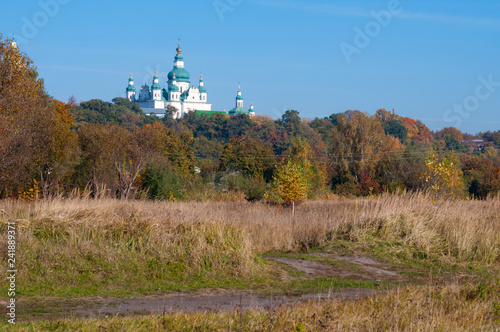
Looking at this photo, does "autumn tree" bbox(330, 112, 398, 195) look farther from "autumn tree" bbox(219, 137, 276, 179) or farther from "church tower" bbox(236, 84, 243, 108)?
"church tower" bbox(236, 84, 243, 108)

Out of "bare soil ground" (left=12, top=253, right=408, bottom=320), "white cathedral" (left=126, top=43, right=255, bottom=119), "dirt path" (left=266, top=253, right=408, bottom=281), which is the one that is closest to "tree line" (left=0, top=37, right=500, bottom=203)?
"dirt path" (left=266, top=253, right=408, bottom=281)

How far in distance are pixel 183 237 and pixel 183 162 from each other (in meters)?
46.0

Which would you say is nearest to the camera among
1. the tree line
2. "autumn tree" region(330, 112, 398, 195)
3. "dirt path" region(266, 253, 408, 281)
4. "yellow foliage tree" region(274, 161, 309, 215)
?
"dirt path" region(266, 253, 408, 281)

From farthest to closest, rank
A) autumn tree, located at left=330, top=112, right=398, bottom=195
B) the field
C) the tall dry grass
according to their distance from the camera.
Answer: autumn tree, located at left=330, top=112, right=398, bottom=195
the tall dry grass
the field

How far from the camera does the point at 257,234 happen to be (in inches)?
559

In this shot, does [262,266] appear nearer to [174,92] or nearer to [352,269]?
[352,269]

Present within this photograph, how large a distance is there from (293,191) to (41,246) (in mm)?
20190

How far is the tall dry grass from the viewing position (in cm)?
1015

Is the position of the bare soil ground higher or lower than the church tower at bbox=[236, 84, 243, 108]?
lower

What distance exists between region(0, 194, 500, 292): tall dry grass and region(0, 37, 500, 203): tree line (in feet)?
8.66

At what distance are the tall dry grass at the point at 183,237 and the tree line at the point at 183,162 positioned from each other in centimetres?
264

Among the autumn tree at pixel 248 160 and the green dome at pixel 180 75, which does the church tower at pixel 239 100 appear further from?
the autumn tree at pixel 248 160

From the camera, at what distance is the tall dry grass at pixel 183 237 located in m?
10.1

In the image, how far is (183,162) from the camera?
5681cm
